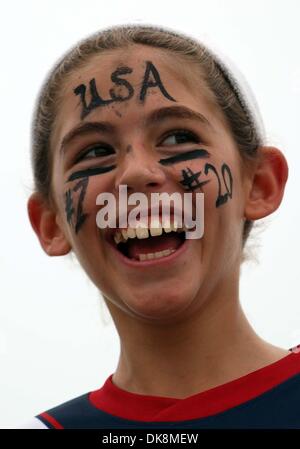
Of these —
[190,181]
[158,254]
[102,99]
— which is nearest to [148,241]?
[158,254]

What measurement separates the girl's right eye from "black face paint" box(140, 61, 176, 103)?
25 cm

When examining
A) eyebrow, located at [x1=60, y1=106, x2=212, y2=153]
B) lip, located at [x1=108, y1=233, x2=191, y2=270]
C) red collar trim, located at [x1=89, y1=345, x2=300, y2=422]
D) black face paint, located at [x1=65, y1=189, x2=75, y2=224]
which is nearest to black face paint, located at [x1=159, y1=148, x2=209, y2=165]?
→ eyebrow, located at [x1=60, y1=106, x2=212, y2=153]

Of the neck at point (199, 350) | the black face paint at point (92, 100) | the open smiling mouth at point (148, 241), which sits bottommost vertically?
the neck at point (199, 350)

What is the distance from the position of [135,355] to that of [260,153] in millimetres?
1098

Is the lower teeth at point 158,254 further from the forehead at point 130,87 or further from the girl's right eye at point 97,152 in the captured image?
the forehead at point 130,87

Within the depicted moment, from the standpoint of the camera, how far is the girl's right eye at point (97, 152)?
10.4 ft

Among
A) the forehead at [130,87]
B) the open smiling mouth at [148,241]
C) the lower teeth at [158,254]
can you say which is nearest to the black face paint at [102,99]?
the forehead at [130,87]

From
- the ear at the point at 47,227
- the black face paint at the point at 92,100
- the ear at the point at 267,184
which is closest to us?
the black face paint at the point at 92,100

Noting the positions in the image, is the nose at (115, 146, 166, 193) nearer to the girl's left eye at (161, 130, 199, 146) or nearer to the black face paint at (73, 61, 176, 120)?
the girl's left eye at (161, 130, 199, 146)

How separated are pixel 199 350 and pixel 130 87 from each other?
1146mm

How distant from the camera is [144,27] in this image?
3.47m

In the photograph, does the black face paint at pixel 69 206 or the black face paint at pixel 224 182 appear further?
the black face paint at pixel 69 206

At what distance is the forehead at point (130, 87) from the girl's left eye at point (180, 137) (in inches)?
4.8
